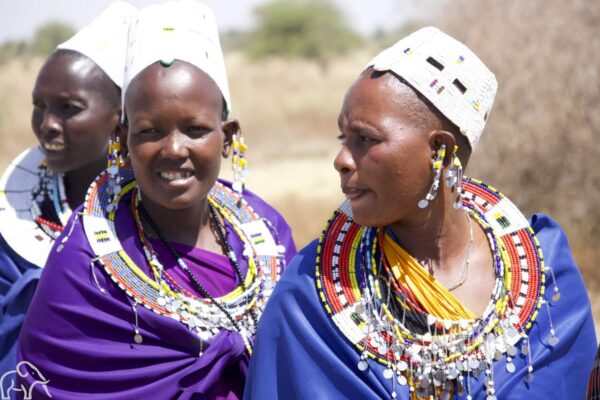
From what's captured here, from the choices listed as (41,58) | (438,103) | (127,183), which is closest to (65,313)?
(127,183)

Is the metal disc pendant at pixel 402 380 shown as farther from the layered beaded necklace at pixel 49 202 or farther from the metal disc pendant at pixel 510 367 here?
the layered beaded necklace at pixel 49 202

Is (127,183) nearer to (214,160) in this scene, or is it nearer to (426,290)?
(214,160)

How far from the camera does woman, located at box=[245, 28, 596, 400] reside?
3.28m

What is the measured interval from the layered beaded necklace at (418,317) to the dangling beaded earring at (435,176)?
272mm

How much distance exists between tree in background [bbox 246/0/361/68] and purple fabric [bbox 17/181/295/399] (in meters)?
29.2

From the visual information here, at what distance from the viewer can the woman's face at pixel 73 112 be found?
489cm

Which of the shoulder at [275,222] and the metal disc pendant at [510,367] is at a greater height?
the shoulder at [275,222]

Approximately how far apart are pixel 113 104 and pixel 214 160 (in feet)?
4.03

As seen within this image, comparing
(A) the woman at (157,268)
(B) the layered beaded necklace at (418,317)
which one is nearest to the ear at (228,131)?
(A) the woman at (157,268)

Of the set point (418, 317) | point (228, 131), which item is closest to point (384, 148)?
point (418, 317)

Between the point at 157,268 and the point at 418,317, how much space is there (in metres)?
1.18

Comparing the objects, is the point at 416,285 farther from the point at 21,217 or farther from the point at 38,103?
the point at 38,103

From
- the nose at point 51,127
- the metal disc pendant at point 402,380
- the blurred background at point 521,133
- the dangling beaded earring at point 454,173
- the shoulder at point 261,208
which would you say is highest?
the blurred background at point 521,133

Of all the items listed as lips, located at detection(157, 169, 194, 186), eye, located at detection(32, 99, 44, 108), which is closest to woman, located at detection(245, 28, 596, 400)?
lips, located at detection(157, 169, 194, 186)
